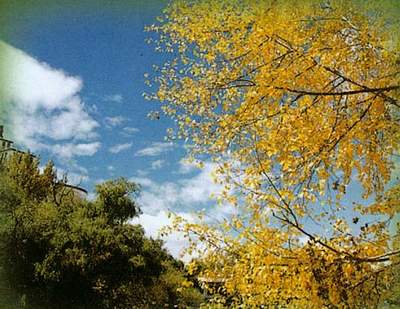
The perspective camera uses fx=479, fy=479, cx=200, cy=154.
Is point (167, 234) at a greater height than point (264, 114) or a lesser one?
lesser

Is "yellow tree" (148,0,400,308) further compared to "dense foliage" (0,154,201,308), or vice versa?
"dense foliage" (0,154,201,308)

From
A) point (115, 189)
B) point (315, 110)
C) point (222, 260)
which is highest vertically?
point (115, 189)

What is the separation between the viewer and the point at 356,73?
10.4 feet

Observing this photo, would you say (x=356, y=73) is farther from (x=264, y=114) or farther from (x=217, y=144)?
(x=217, y=144)

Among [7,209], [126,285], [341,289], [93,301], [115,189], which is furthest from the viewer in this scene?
[115,189]

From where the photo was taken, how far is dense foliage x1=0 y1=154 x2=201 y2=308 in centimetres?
1140

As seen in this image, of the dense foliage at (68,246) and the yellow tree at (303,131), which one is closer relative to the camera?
the yellow tree at (303,131)

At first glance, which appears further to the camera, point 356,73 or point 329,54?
point 356,73

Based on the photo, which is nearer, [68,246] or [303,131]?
[303,131]

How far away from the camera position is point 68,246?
480 inches

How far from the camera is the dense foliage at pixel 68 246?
11.4 meters

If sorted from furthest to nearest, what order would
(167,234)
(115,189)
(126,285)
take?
(115,189) → (126,285) → (167,234)

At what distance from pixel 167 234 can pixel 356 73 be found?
1.72 metres

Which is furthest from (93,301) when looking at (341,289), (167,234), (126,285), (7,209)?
(341,289)
